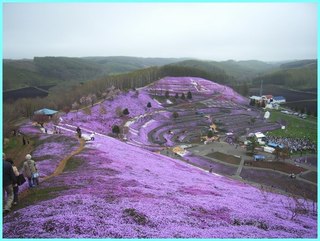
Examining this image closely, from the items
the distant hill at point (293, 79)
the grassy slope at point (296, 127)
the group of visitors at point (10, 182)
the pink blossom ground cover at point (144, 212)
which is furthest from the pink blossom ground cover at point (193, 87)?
the distant hill at point (293, 79)

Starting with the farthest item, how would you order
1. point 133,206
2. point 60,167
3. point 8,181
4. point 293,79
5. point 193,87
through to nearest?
point 293,79, point 193,87, point 60,167, point 133,206, point 8,181

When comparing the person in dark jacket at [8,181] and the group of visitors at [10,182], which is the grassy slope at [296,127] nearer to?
the group of visitors at [10,182]

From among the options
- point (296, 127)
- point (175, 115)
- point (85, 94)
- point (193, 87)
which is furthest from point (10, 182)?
point (193, 87)

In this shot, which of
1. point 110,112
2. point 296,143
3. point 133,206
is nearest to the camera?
point 133,206

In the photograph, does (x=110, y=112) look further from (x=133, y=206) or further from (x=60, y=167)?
(x=133, y=206)

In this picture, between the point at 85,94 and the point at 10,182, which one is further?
the point at 85,94

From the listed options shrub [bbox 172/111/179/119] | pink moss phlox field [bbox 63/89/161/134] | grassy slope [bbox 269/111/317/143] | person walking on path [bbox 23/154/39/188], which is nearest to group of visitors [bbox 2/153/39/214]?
person walking on path [bbox 23/154/39/188]
